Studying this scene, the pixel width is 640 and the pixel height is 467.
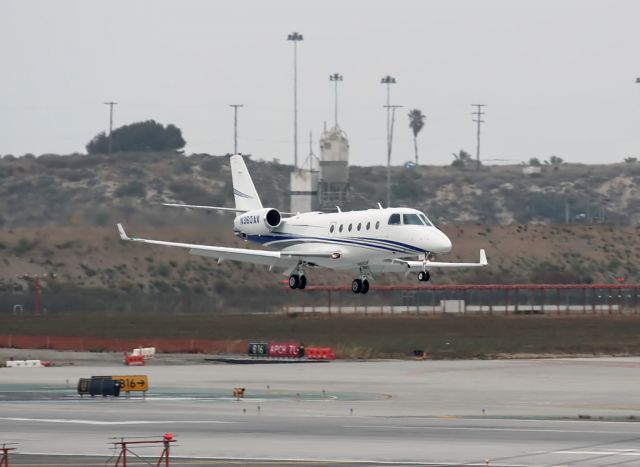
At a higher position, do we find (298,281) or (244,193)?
(244,193)

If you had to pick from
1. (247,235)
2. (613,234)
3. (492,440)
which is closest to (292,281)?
(247,235)

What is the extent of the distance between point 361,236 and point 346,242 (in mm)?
959

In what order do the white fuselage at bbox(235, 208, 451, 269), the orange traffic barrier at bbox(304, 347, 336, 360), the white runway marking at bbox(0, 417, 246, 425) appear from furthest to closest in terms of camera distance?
1. the orange traffic barrier at bbox(304, 347, 336, 360)
2. the white fuselage at bbox(235, 208, 451, 269)
3. the white runway marking at bbox(0, 417, 246, 425)

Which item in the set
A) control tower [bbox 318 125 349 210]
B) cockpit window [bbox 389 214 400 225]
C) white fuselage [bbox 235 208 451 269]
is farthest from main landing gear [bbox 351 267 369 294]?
control tower [bbox 318 125 349 210]

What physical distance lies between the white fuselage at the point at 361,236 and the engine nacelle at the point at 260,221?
0.17 meters

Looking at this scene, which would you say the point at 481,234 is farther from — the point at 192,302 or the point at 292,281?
the point at 292,281

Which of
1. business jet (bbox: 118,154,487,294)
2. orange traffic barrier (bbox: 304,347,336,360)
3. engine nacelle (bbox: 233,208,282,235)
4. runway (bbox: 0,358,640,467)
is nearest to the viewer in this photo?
runway (bbox: 0,358,640,467)

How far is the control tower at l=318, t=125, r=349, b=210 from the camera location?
140 meters

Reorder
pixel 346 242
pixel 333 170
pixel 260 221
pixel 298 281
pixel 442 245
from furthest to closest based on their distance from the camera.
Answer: pixel 333 170 < pixel 260 221 < pixel 298 281 < pixel 346 242 < pixel 442 245

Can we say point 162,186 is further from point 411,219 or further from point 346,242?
point 411,219

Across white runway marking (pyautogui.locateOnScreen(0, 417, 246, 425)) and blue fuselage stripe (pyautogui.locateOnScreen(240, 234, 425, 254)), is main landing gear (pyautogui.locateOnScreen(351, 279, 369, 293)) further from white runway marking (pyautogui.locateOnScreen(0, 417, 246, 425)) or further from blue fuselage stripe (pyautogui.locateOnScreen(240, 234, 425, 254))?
white runway marking (pyautogui.locateOnScreen(0, 417, 246, 425))

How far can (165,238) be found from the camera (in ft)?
302

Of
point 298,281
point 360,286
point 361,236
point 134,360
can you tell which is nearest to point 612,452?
point 361,236

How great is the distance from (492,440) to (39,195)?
10322 centimetres
